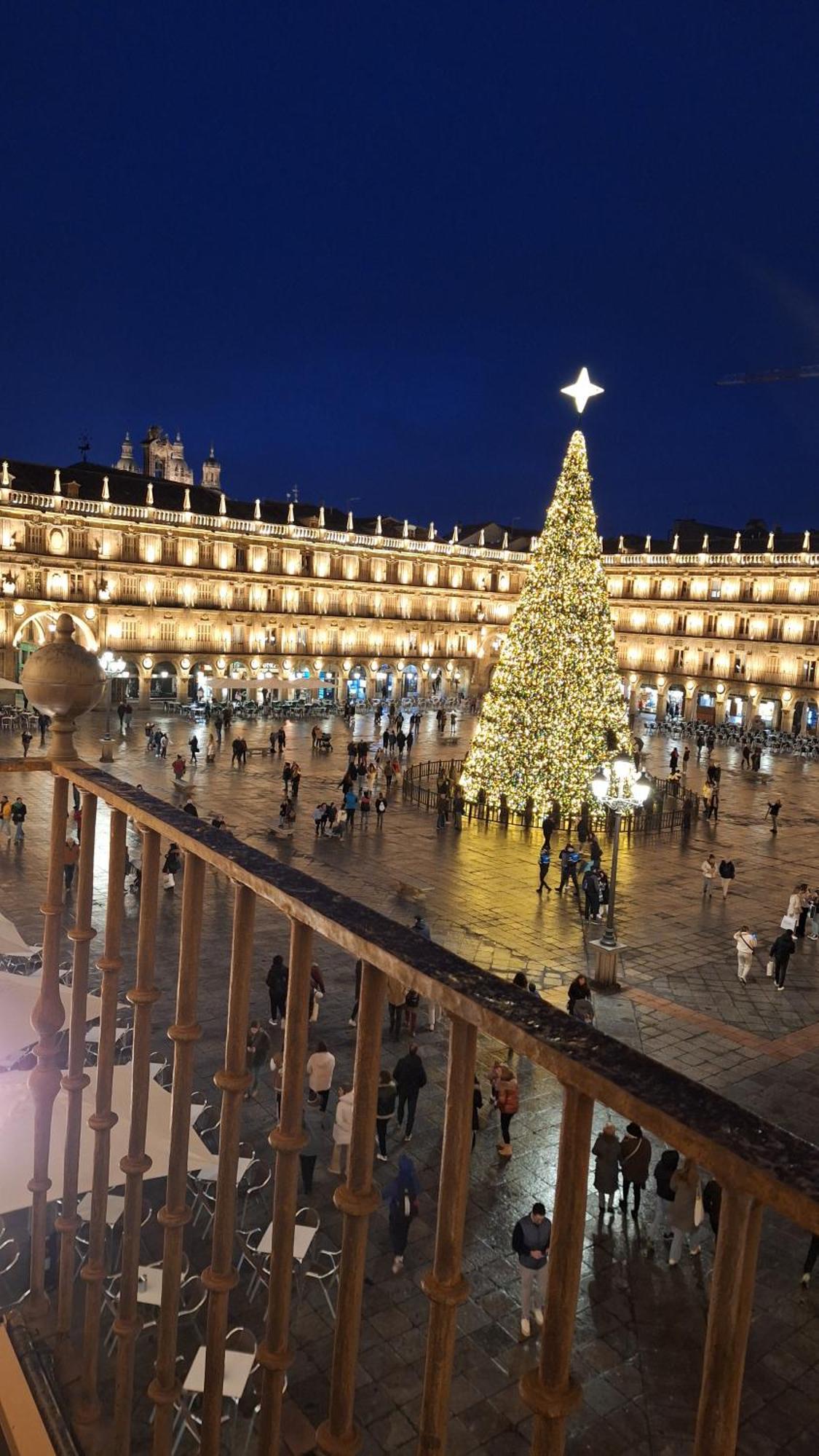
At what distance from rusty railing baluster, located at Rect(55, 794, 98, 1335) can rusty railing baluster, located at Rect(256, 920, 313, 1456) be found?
147 centimetres

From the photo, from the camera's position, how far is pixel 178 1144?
10.4 ft

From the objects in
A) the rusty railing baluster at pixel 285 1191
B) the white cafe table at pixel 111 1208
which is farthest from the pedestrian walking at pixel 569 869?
the rusty railing baluster at pixel 285 1191

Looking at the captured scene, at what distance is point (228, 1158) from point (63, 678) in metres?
1.73

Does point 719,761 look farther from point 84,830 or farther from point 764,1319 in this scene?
point 84,830

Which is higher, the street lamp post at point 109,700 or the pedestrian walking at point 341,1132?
the street lamp post at point 109,700

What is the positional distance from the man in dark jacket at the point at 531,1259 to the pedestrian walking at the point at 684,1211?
4.31 ft

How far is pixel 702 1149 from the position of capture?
1.49 m

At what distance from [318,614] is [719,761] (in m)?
28.0

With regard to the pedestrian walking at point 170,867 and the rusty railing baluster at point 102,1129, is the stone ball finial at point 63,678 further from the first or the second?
the pedestrian walking at point 170,867

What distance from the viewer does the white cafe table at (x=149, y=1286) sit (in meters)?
6.62

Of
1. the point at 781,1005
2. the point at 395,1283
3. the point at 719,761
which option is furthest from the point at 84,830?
the point at 719,761

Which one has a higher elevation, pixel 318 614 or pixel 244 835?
pixel 318 614

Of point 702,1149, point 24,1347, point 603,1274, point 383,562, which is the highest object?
point 383,562

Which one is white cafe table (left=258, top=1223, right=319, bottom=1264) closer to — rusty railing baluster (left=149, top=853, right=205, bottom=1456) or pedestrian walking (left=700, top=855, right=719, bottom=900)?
rusty railing baluster (left=149, top=853, right=205, bottom=1456)
